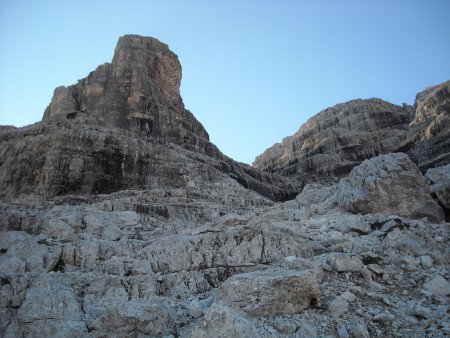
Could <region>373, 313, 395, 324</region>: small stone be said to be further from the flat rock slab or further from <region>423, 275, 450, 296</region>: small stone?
<region>423, 275, 450, 296</region>: small stone

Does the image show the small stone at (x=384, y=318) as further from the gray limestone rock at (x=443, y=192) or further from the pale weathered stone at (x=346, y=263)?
the gray limestone rock at (x=443, y=192)

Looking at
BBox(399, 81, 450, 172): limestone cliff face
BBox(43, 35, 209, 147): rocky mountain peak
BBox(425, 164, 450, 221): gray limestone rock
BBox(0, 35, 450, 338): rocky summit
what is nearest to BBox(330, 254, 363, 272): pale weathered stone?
BBox(0, 35, 450, 338): rocky summit

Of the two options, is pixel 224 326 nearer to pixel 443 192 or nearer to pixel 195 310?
pixel 195 310

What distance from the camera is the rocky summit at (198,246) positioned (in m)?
10.7

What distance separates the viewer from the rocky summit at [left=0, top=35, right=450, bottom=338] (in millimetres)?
10711

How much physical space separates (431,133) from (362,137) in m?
20.0

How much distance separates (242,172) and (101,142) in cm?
2003

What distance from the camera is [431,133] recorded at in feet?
173

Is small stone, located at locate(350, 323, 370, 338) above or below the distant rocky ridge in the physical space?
below

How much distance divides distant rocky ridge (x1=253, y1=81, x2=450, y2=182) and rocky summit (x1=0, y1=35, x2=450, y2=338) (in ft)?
10.4

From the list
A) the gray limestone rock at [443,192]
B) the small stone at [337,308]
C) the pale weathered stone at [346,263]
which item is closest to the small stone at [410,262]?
the pale weathered stone at [346,263]

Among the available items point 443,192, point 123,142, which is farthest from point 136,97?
point 443,192

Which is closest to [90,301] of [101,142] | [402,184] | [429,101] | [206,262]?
[206,262]

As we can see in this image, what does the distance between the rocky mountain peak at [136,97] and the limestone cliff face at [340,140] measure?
2170 centimetres
